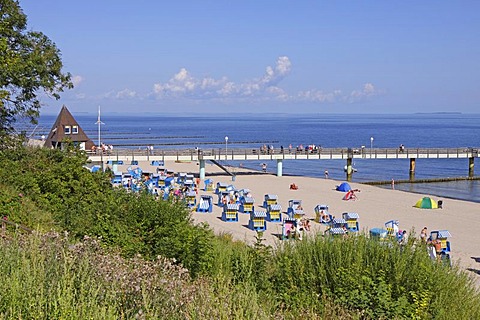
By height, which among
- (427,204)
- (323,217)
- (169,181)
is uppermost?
(169,181)

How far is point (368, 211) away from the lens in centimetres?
2616

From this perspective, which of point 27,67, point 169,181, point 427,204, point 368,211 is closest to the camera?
point 27,67

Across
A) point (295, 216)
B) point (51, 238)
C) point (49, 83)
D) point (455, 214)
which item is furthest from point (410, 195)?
point (51, 238)

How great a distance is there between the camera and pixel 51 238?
5.38 meters

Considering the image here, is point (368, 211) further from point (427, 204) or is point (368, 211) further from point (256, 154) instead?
point (256, 154)

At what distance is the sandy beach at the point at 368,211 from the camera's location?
19.3 metres

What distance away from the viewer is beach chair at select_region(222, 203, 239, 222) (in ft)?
73.9

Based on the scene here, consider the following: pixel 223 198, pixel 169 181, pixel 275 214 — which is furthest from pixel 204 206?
pixel 169 181

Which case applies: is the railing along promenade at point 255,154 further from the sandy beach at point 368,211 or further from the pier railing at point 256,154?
the sandy beach at point 368,211

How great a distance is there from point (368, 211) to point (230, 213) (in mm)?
6997

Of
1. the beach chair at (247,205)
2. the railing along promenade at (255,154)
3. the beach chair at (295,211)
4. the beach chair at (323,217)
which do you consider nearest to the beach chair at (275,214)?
the beach chair at (295,211)

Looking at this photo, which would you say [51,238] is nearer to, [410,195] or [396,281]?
[396,281]

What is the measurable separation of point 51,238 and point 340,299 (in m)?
3.24

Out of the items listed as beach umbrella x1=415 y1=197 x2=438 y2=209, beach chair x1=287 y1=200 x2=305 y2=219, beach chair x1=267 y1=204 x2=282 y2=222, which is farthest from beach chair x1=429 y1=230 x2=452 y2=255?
beach umbrella x1=415 y1=197 x2=438 y2=209
